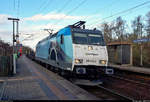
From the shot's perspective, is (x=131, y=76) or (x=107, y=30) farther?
(x=107, y=30)

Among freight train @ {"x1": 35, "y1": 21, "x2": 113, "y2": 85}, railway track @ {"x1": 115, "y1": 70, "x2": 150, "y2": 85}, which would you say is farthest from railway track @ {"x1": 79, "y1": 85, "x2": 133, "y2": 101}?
railway track @ {"x1": 115, "y1": 70, "x2": 150, "y2": 85}

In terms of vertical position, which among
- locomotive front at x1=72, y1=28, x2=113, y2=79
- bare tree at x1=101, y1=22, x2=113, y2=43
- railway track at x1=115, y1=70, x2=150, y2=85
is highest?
bare tree at x1=101, y1=22, x2=113, y2=43

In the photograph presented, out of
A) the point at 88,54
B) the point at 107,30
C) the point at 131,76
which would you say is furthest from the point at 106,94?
the point at 107,30

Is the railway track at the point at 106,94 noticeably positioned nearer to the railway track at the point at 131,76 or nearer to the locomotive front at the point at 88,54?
the locomotive front at the point at 88,54

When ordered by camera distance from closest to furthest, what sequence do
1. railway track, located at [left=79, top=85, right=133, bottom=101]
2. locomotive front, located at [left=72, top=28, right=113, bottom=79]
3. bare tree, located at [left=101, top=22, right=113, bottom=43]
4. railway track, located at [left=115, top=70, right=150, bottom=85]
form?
railway track, located at [left=79, top=85, right=133, bottom=101], locomotive front, located at [left=72, top=28, right=113, bottom=79], railway track, located at [left=115, top=70, right=150, bottom=85], bare tree, located at [left=101, top=22, right=113, bottom=43]

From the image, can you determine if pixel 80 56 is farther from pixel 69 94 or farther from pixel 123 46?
pixel 123 46

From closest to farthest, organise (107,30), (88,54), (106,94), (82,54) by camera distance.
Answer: (106,94)
(82,54)
(88,54)
(107,30)

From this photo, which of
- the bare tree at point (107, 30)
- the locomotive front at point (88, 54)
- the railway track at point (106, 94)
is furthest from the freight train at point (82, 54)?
the bare tree at point (107, 30)

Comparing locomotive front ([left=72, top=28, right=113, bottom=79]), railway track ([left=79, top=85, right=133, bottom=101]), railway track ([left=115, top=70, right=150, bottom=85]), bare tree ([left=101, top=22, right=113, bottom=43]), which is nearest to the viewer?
railway track ([left=79, top=85, right=133, bottom=101])

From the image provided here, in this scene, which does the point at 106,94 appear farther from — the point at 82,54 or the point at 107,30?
the point at 107,30

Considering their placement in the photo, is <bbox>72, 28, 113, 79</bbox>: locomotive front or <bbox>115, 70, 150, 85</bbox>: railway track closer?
<bbox>72, 28, 113, 79</bbox>: locomotive front

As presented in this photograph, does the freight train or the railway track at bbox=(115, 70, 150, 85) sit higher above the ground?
the freight train

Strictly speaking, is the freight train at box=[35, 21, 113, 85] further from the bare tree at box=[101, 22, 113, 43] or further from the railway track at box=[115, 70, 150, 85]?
the bare tree at box=[101, 22, 113, 43]

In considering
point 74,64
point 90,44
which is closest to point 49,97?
point 74,64
